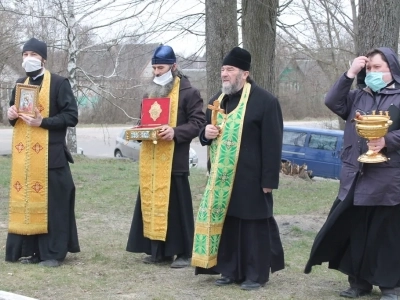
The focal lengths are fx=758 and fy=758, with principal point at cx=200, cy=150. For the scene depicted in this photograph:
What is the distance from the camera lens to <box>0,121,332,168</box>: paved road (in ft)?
103

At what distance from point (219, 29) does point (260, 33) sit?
0.98 meters

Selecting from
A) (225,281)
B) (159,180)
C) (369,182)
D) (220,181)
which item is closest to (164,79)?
(159,180)

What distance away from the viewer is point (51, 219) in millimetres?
7207

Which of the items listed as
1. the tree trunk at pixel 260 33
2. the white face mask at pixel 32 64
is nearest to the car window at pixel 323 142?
the tree trunk at pixel 260 33

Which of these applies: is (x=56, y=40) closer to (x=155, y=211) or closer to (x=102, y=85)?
(x=102, y=85)

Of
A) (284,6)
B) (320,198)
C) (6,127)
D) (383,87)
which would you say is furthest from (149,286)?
(6,127)

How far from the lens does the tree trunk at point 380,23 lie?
7.97 metres

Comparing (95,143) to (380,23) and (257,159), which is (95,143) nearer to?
(380,23)

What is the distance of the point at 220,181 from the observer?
626 cm

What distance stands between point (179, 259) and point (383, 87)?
8.93ft

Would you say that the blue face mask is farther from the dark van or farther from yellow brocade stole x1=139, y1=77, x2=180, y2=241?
the dark van

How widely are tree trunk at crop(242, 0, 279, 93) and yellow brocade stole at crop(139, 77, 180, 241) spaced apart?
19.2 feet

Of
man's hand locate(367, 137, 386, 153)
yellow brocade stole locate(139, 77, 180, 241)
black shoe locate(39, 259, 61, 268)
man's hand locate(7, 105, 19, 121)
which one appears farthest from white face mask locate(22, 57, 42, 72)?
man's hand locate(367, 137, 386, 153)

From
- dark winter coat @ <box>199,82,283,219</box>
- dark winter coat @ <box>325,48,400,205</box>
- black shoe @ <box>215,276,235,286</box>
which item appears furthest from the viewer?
black shoe @ <box>215,276,235,286</box>
